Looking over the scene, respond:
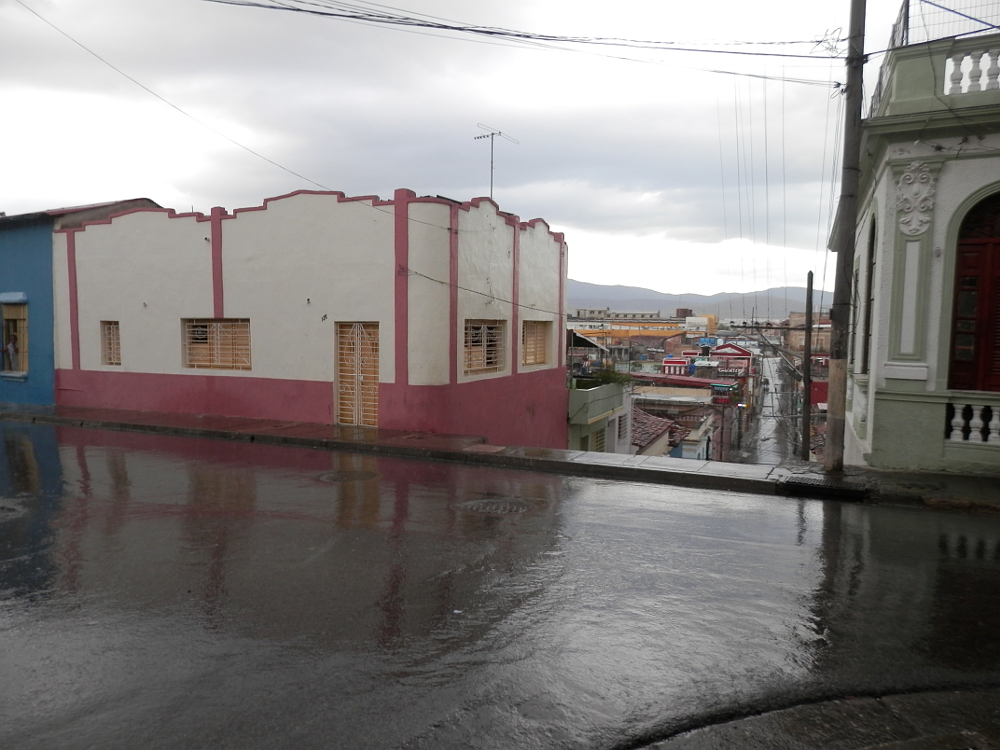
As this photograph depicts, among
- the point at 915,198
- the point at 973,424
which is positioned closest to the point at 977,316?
the point at 973,424

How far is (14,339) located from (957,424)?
22.7 metres

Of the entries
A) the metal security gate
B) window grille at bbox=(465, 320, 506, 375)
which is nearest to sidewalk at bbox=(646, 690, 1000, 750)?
the metal security gate

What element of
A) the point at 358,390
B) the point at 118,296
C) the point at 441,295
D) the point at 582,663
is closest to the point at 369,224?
the point at 441,295

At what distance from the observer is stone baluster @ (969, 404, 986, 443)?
9398mm

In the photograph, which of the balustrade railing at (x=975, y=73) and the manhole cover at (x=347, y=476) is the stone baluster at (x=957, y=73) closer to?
the balustrade railing at (x=975, y=73)

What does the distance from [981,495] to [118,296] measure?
713 inches

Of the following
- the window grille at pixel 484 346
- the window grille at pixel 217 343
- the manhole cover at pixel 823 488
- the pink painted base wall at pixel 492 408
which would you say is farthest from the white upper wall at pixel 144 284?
the manhole cover at pixel 823 488

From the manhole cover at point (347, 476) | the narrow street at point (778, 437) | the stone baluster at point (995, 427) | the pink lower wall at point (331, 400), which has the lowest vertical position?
the narrow street at point (778, 437)

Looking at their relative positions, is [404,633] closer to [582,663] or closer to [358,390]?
[582,663]

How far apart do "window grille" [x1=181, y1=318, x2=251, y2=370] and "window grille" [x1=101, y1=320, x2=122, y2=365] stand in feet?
9.01

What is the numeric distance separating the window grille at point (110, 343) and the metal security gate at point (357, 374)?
723cm

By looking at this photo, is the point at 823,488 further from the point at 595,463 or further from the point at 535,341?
the point at 535,341

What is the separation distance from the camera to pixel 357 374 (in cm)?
1480

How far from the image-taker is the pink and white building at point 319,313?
1398cm
